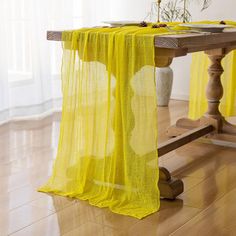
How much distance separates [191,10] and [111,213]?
3089mm

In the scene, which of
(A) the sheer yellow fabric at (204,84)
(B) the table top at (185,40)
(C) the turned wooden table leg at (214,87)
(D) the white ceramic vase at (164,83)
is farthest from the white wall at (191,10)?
(B) the table top at (185,40)

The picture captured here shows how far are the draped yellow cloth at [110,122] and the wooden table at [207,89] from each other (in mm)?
101

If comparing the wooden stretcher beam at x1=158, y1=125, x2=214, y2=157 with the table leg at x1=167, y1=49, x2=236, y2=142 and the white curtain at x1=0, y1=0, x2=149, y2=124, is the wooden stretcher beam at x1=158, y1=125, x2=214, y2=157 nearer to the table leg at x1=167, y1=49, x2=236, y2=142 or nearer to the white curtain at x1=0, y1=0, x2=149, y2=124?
the table leg at x1=167, y1=49, x2=236, y2=142

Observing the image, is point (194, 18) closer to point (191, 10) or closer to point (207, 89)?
point (191, 10)

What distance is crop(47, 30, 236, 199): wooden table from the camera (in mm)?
2326

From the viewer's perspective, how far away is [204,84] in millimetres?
Result: 3764

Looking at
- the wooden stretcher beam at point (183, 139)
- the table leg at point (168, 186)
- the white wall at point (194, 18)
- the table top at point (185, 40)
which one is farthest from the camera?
the white wall at point (194, 18)

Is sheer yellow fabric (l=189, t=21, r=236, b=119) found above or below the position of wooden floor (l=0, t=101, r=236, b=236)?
above

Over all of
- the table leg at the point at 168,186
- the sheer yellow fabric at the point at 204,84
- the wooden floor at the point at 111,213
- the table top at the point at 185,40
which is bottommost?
the wooden floor at the point at 111,213

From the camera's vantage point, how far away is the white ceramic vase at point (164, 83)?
4.58 meters

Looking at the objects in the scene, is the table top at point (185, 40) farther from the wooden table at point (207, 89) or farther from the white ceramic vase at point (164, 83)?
the white ceramic vase at point (164, 83)

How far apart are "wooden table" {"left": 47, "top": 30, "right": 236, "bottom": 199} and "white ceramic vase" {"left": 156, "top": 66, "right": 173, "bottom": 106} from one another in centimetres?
101

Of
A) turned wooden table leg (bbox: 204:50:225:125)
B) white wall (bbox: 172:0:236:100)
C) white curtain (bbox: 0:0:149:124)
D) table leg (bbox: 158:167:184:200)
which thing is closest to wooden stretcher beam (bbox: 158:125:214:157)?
turned wooden table leg (bbox: 204:50:225:125)

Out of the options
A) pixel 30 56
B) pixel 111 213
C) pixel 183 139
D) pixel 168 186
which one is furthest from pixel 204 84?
pixel 111 213
